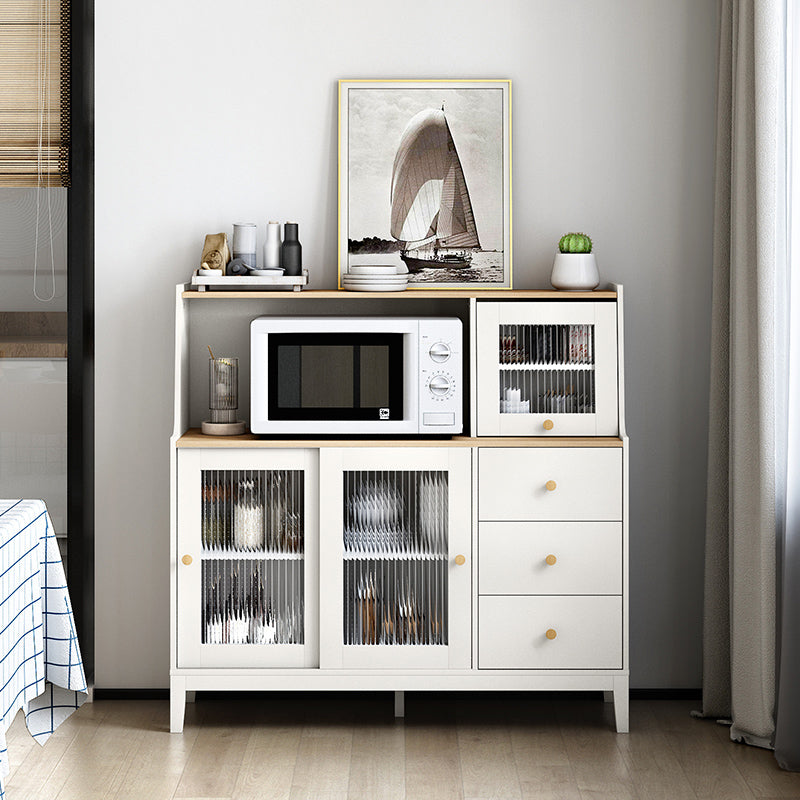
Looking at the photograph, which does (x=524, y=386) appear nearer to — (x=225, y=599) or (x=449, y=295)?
(x=449, y=295)

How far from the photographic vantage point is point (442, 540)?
10.1 feet

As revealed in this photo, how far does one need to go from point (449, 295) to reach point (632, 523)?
38.3 inches

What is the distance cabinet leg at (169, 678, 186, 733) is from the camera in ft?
10.0

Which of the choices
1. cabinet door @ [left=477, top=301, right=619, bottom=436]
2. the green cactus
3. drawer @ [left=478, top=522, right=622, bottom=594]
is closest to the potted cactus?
the green cactus

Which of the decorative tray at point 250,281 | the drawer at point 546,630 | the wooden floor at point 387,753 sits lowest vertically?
the wooden floor at point 387,753

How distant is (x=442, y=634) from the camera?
306 cm

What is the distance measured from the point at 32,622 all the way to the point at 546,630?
142 centimetres

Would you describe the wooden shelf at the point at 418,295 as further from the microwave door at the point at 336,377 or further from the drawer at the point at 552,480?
the drawer at the point at 552,480

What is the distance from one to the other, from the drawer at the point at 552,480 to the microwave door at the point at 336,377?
1.06 ft

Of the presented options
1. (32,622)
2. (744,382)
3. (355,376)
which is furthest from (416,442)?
(32,622)

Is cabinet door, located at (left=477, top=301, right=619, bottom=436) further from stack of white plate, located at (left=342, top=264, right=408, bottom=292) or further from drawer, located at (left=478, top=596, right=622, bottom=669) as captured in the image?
drawer, located at (left=478, top=596, right=622, bottom=669)

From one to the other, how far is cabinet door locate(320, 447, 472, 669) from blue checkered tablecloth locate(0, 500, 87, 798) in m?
0.80

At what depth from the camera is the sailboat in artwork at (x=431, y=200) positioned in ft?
10.8

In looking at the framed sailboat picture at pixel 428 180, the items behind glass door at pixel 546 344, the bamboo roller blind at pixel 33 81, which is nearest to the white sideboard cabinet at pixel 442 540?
the items behind glass door at pixel 546 344
